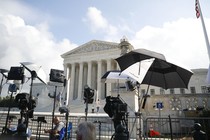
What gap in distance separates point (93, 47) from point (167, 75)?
44392 millimetres

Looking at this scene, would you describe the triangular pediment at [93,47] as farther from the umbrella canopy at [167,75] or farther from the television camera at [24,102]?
the television camera at [24,102]

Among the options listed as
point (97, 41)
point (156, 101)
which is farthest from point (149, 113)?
point (97, 41)

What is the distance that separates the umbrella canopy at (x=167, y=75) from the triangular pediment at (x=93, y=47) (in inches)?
1587

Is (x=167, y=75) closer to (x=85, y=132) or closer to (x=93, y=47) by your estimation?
(x=85, y=132)

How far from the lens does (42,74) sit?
613 centimetres

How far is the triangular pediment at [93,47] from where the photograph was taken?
4684 centimetres

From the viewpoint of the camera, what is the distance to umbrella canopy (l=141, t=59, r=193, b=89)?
5086 mm

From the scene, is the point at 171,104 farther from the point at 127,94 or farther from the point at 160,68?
the point at 160,68

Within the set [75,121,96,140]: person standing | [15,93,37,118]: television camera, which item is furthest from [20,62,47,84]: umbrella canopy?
[75,121,96,140]: person standing

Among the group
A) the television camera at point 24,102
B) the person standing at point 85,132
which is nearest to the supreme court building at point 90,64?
the television camera at point 24,102

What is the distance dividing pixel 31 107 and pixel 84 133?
4213 mm

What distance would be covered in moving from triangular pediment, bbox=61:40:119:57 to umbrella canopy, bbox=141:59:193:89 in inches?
1587

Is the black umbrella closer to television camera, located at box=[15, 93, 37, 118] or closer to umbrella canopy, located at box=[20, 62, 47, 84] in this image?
umbrella canopy, located at box=[20, 62, 47, 84]

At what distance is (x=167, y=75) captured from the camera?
17.6 feet
